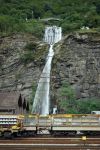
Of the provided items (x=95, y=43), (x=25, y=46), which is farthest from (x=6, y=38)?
(x=95, y=43)

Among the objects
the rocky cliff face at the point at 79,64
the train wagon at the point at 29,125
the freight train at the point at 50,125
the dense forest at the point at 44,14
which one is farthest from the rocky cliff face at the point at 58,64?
the freight train at the point at 50,125

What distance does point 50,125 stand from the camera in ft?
129

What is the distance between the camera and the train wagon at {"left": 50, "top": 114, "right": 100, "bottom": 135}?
1511 inches

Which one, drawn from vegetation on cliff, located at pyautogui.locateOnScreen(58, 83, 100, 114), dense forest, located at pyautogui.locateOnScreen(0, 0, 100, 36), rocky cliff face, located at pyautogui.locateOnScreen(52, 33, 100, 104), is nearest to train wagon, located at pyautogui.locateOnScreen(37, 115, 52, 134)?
vegetation on cliff, located at pyautogui.locateOnScreen(58, 83, 100, 114)

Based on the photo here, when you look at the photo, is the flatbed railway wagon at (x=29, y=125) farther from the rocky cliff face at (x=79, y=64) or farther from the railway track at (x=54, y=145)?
the rocky cliff face at (x=79, y=64)

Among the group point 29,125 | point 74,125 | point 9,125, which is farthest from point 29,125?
point 74,125

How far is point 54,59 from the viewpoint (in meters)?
98.7

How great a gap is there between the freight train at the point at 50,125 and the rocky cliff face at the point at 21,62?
53.1 m

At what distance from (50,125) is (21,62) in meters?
61.6

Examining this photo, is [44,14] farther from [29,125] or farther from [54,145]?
[54,145]

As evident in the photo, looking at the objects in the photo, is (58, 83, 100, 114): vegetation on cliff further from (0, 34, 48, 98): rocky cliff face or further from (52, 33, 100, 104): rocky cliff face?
(0, 34, 48, 98): rocky cliff face

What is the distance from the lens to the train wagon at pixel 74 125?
126 ft

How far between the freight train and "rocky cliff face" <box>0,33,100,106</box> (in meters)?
52.4

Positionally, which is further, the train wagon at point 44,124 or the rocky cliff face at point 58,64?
the rocky cliff face at point 58,64
